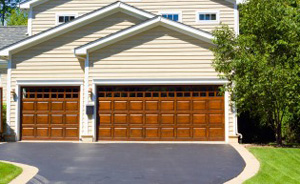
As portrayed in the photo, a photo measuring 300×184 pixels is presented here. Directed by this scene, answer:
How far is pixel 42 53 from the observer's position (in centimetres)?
1534

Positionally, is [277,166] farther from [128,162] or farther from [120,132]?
[120,132]

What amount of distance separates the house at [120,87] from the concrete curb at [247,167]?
8.73 feet

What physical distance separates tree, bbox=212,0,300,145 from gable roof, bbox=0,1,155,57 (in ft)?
14.6

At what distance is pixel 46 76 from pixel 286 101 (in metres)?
9.96

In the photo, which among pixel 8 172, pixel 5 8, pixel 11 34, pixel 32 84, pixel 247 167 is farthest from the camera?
pixel 5 8

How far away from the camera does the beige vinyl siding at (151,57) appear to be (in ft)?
48.3

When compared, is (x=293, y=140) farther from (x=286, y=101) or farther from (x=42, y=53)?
(x=42, y=53)

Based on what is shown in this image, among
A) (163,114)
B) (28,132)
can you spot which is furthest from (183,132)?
(28,132)

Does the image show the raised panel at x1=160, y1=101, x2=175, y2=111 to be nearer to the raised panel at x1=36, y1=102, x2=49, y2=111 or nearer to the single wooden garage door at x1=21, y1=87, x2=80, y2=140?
the single wooden garage door at x1=21, y1=87, x2=80, y2=140

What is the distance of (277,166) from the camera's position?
9742 millimetres

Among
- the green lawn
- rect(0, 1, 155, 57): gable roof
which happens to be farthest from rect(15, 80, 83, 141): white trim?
the green lawn

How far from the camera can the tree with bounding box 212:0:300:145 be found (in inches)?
476

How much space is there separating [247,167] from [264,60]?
4.51m

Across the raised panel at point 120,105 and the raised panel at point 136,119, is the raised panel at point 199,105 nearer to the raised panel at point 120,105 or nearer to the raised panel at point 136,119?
the raised panel at point 136,119
